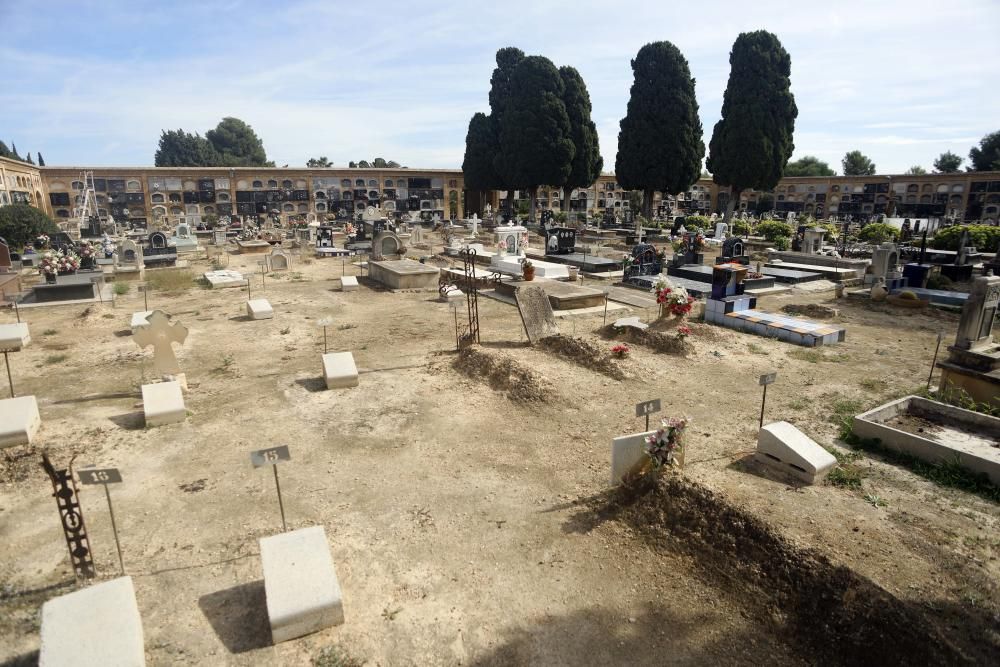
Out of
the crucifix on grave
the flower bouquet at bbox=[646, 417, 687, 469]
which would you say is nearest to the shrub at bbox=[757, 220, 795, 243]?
the flower bouquet at bbox=[646, 417, 687, 469]

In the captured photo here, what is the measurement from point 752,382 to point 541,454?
4.95 meters

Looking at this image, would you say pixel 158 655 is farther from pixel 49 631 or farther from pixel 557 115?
pixel 557 115

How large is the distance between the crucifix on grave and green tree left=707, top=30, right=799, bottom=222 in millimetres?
37521

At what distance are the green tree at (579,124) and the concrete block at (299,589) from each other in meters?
43.8

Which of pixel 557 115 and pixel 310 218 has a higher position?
pixel 557 115

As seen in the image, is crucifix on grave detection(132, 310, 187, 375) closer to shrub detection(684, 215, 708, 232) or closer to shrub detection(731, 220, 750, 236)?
shrub detection(731, 220, 750, 236)

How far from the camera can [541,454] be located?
7.65 m

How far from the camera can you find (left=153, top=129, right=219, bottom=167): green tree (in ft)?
306

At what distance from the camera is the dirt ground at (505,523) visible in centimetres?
446

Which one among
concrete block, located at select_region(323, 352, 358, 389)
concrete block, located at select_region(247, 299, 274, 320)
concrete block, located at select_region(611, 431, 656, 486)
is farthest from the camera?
concrete block, located at select_region(247, 299, 274, 320)

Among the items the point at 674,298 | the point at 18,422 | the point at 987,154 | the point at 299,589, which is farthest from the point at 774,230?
the point at 987,154

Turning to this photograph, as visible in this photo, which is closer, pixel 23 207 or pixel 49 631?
pixel 49 631

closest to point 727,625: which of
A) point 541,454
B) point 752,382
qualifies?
point 541,454

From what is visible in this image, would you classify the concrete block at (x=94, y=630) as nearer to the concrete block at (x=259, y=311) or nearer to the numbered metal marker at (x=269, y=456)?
the numbered metal marker at (x=269, y=456)
